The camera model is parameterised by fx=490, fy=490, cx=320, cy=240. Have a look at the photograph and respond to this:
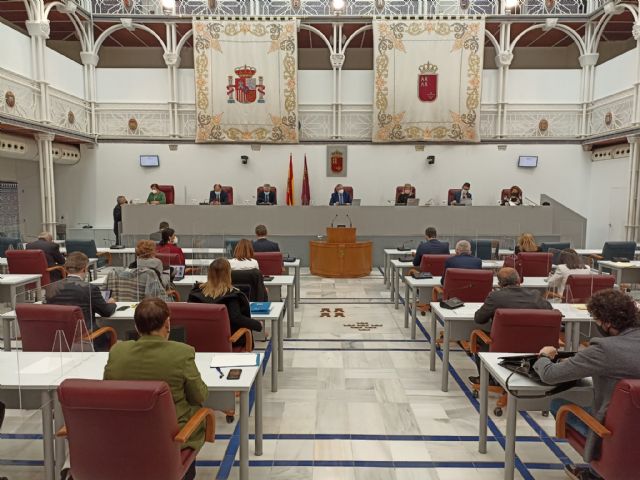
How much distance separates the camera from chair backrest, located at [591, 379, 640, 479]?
2.12 metres

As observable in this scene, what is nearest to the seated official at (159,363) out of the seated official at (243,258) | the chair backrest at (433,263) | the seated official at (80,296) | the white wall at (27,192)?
the seated official at (80,296)

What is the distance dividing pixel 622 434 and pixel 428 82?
12.5 m

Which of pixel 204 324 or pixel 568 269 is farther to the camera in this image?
pixel 568 269

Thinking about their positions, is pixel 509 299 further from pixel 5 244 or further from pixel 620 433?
pixel 5 244

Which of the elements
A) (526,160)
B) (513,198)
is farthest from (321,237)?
(526,160)

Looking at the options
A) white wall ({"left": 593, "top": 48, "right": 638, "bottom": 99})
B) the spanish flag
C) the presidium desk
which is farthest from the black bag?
white wall ({"left": 593, "top": 48, "right": 638, "bottom": 99})

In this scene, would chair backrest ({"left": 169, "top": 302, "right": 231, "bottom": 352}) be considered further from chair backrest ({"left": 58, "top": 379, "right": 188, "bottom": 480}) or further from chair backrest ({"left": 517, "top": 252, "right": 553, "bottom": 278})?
chair backrest ({"left": 517, "top": 252, "right": 553, "bottom": 278})

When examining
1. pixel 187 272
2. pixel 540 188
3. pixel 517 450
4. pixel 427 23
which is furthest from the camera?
pixel 540 188

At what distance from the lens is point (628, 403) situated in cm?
213

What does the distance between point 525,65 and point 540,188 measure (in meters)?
4.09

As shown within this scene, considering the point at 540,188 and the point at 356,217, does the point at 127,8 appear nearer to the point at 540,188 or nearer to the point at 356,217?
the point at 356,217

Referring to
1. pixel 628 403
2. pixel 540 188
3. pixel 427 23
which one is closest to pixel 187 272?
pixel 628 403

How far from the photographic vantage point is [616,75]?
41.5 ft

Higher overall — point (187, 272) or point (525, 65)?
point (525, 65)
